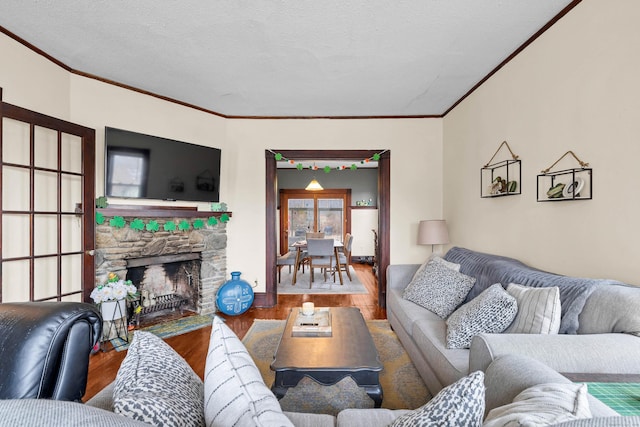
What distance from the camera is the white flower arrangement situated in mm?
2771

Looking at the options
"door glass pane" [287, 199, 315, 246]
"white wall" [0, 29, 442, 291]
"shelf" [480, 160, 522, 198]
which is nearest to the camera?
"shelf" [480, 160, 522, 198]

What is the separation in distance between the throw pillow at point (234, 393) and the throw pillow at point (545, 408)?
48 centimetres

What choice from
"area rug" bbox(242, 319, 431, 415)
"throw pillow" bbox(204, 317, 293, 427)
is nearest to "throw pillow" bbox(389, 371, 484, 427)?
"throw pillow" bbox(204, 317, 293, 427)

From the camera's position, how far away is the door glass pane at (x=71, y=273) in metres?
2.71

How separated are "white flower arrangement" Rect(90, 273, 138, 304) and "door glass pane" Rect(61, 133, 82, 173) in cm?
105

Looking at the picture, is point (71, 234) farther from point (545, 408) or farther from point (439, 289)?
point (545, 408)

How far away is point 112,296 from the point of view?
2.83 meters

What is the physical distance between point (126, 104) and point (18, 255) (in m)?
1.73

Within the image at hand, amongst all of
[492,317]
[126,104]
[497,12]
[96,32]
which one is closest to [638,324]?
[492,317]

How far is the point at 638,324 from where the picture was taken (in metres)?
1.30

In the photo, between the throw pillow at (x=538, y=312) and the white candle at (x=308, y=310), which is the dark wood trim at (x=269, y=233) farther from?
the throw pillow at (x=538, y=312)

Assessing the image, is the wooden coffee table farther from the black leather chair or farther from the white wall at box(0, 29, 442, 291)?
the white wall at box(0, 29, 442, 291)

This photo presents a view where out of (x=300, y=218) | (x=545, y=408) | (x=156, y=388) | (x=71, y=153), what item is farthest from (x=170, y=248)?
(x=300, y=218)

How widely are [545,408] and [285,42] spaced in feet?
8.37
